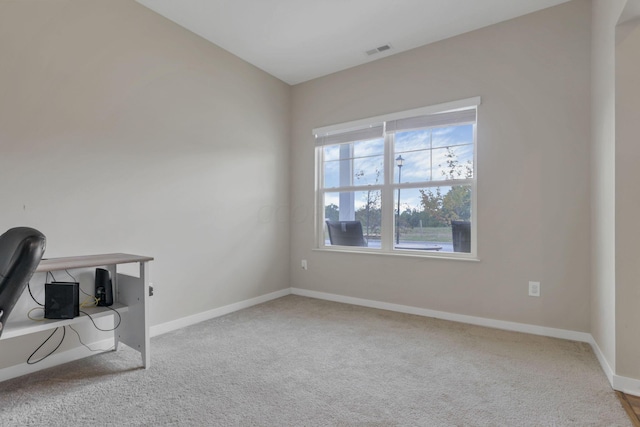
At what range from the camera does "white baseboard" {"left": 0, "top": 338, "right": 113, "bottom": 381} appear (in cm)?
197

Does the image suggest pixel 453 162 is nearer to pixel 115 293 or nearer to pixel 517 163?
pixel 517 163

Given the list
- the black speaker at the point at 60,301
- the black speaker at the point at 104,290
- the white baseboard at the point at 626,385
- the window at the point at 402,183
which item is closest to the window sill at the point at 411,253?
the window at the point at 402,183

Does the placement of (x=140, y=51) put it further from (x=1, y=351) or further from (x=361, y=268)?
(x=361, y=268)

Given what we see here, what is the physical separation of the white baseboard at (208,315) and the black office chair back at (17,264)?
1800 millimetres

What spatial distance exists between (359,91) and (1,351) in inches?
147

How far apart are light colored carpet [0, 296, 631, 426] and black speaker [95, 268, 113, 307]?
419 millimetres

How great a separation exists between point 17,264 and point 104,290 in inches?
51.0

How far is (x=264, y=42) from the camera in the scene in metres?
3.22

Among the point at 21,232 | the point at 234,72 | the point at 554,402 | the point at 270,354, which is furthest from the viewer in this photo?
the point at 234,72

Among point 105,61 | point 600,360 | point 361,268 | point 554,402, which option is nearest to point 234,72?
point 105,61

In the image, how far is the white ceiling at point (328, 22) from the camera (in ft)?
8.69

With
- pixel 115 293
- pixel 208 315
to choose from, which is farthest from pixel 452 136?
pixel 115 293

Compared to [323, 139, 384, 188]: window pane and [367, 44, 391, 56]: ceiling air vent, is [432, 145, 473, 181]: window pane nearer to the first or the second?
[323, 139, 384, 188]: window pane

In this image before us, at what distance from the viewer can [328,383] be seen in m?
1.93
